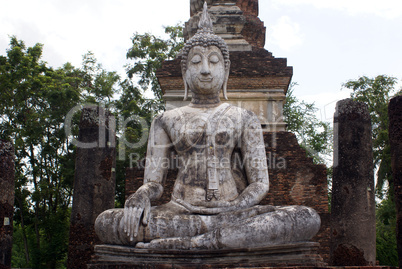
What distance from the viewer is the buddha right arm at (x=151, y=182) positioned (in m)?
5.38

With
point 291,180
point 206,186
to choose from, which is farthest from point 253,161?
point 291,180

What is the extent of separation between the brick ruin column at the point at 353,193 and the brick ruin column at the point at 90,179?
4.00m

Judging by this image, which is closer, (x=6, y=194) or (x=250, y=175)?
(x=250, y=175)

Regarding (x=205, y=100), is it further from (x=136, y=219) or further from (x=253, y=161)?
(x=136, y=219)

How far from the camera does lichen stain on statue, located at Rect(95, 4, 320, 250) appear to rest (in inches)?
204

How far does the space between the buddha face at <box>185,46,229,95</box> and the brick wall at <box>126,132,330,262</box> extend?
2.88 meters

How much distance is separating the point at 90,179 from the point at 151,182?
353cm

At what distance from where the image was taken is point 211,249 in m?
5.09

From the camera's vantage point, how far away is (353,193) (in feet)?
27.2

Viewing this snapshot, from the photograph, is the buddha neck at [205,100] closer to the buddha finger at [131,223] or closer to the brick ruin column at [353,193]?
the buddha finger at [131,223]

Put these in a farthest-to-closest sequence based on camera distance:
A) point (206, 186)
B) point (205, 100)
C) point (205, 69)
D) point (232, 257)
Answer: point (205, 100), point (205, 69), point (206, 186), point (232, 257)

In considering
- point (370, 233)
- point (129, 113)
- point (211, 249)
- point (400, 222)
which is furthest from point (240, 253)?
point (129, 113)

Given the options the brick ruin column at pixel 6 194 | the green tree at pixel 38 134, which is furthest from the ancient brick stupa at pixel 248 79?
the green tree at pixel 38 134

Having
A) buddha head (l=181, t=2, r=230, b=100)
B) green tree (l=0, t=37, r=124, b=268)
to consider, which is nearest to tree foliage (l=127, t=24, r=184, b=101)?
green tree (l=0, t=37, r=124, b=268)
